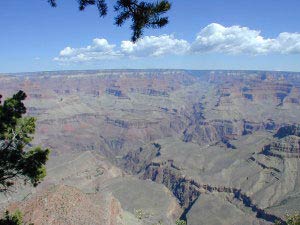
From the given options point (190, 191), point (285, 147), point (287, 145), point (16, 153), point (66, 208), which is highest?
point (16, 153)

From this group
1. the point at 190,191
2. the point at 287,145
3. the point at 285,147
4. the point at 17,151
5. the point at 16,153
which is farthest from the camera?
the point at 287,145

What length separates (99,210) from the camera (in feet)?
224

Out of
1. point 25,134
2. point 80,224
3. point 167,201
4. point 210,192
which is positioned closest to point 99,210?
point 80,224

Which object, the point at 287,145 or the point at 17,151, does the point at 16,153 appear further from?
the point at 287,145

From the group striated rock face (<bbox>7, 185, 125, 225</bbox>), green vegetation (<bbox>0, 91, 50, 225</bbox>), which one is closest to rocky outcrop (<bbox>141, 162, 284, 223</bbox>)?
striated rock face (<bbox>7, 185, 125, 225</bbox>)

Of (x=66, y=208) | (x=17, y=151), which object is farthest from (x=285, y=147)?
(x=17, y=151)

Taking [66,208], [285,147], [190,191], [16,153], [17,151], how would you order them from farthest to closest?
[285,147]
[190,191]
[66,208]
[17,151]
[16,153]

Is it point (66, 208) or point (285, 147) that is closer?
point (66, 208)

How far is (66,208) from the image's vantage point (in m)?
62.5

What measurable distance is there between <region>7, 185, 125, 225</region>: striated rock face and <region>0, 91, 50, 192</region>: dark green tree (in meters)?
34.0

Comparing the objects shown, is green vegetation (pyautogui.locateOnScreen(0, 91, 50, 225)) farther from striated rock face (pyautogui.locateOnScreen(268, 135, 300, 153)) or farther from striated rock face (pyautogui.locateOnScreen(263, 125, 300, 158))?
striated rock face (pyautogui.locateOnScreen(268, 135, 300, 153))

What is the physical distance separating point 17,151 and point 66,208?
133ft

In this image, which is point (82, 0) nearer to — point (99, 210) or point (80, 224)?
point (80, 224)

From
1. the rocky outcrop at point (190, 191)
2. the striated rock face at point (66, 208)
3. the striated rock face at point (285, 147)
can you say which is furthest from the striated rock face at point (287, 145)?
the striated rock face at point (66, 208)
